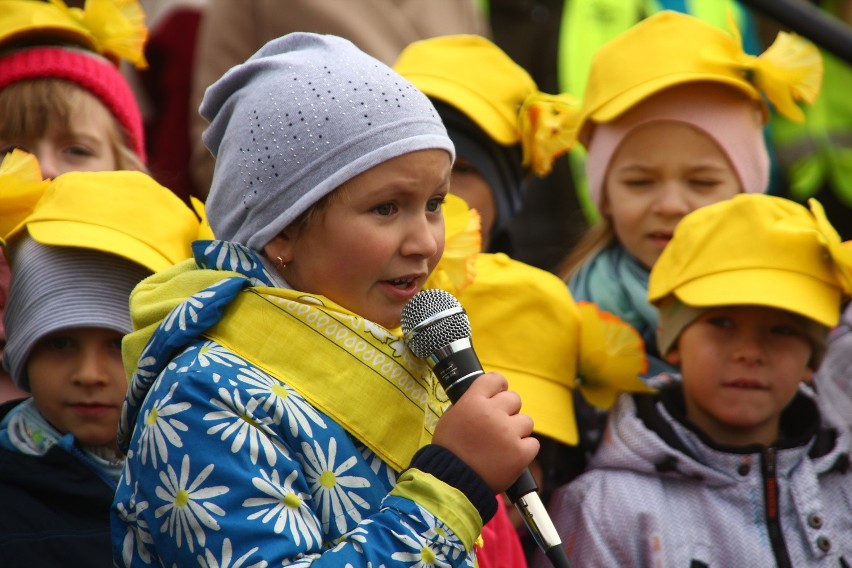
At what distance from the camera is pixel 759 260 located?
3637mm

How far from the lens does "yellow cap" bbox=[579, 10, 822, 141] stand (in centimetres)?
413

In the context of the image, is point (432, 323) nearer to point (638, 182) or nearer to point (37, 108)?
point (37, 108)

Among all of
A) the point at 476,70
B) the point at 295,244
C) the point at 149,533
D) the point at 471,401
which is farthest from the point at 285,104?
the point at 476,70

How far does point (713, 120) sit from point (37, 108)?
2162mm

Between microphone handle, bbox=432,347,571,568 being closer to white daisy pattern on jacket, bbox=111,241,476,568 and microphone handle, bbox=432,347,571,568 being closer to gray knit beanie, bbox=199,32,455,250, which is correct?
white daisy pattern on jacket, bbox=111,241,476,568

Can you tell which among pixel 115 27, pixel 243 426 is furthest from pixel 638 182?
pixel 243 426

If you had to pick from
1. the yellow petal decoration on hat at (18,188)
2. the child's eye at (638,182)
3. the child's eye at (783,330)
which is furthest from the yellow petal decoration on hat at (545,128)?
the yellow petal decoration on hat at (18,188)

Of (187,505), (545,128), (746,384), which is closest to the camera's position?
(187,505)

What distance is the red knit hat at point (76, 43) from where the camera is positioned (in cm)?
397

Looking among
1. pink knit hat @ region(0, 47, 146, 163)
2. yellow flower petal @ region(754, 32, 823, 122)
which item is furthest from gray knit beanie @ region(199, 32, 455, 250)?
yellow flower petal @ region(754, 32, 823, 122)

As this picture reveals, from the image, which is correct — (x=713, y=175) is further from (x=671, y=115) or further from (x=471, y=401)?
(x=471, y=401)

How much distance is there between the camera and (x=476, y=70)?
4.42 metres

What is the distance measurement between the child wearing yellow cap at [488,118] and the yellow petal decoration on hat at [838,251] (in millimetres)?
926

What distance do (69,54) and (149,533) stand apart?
7.13 ft
